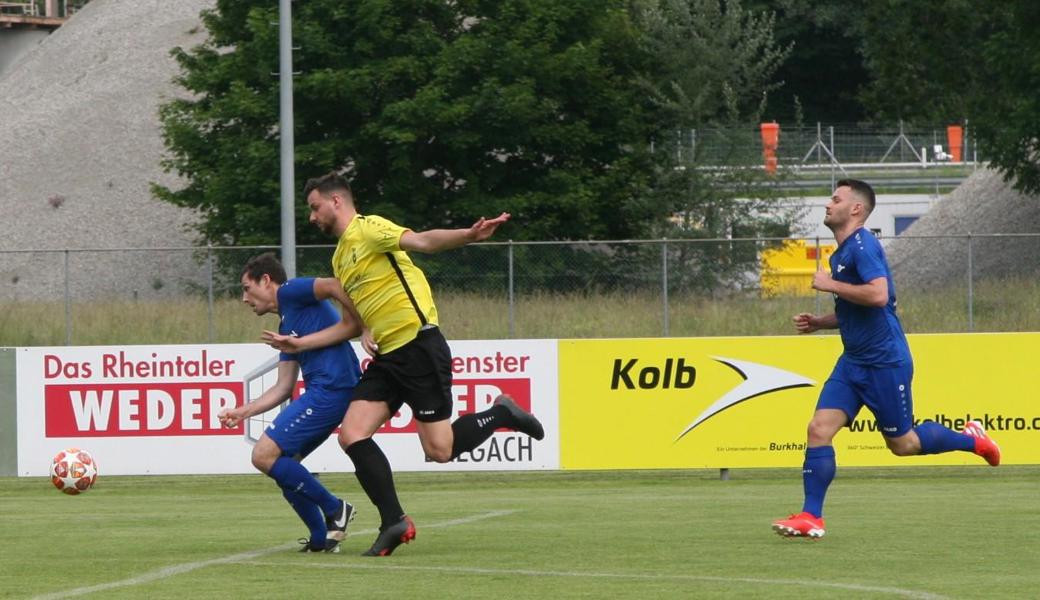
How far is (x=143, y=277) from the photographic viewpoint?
116 ft

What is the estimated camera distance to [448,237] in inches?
363

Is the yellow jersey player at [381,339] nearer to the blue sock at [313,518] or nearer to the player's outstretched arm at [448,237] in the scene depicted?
the player's outstretched arm at [448,237]

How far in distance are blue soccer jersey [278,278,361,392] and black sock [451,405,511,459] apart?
631mm

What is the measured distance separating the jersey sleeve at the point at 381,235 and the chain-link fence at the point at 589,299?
15.5 m

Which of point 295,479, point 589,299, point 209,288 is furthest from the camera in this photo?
point 589,299

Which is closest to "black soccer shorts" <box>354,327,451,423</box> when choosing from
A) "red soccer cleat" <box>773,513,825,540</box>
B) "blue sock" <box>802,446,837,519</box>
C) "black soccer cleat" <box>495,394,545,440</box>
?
"black soccer cleat" <box>495,394,545,440</box>

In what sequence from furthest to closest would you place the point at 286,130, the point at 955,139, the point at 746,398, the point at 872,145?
the point at 872,145, the point at 955,139, the point at 286,130, the point at 746,398

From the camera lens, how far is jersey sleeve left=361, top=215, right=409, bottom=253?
970 cm

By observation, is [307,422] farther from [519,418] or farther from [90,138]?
[90,138]

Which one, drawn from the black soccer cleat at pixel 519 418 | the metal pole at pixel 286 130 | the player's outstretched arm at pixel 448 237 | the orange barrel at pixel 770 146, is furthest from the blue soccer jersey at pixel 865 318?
the orange barrel at pixel 770 146

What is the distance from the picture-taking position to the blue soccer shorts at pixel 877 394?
10336 millimetres

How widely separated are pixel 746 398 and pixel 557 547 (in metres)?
7.31

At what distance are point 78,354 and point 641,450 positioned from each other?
5.49 meters

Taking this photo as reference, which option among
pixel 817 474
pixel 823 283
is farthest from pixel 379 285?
pixel 817 474
